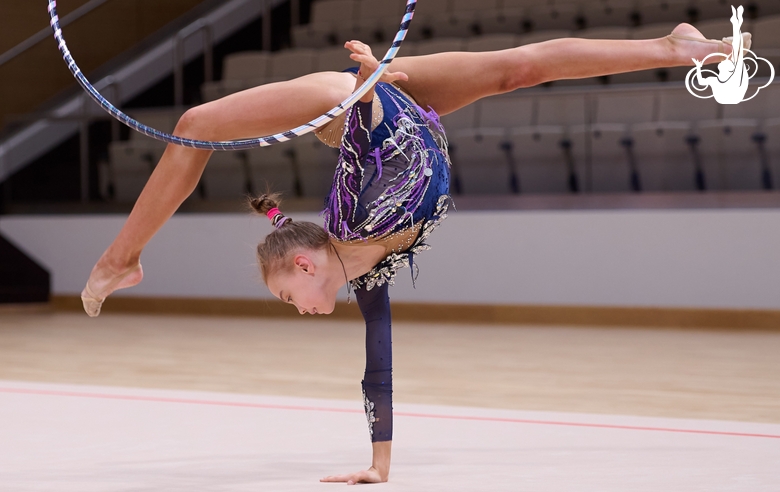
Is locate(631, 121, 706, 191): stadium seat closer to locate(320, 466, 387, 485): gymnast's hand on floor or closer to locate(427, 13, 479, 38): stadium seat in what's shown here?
locate(427, 13, 479, 38): stadium seat

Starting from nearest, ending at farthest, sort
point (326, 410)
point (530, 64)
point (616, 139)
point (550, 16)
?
point (530, 64) → point (326, 410) → point (616, 139) → point (550, 16)

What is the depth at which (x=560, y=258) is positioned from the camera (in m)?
5.67

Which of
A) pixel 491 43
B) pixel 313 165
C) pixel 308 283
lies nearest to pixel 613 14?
pixel 491 43

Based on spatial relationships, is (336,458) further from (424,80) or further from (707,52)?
(707,52)

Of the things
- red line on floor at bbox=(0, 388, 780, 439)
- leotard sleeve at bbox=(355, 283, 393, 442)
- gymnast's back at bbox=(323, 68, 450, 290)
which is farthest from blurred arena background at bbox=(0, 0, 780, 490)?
gymnast's back at bbox=(323, 68, 450, 290)

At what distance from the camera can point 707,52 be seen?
Result: 2.17 meters

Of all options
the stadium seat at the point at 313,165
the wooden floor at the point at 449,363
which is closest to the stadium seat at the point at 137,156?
the stadium seat at the point at 313,165

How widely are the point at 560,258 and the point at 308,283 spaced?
389 cm

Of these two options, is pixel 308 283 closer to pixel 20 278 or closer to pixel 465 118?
pixel 465 118

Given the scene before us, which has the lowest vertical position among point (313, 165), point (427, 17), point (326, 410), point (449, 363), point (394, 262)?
point (449, 363)

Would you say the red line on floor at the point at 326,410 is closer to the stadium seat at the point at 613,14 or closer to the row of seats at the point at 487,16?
the row of seats at the point at 487,16

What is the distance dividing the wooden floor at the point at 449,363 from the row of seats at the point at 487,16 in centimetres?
208

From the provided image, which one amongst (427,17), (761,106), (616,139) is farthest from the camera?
(427,17)

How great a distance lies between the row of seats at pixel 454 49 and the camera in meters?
5.58
